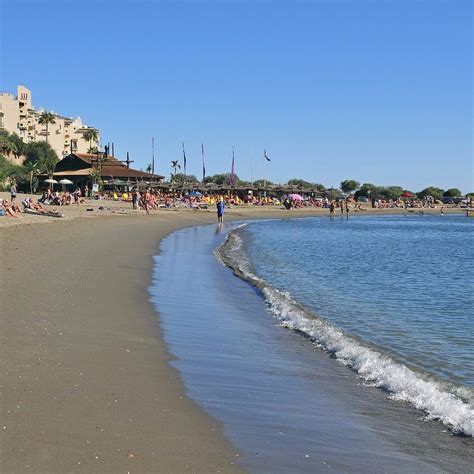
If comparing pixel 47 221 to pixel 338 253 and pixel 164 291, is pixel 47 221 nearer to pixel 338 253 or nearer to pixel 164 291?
pixel 338 253

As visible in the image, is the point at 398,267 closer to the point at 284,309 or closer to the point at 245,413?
the point at 284,309

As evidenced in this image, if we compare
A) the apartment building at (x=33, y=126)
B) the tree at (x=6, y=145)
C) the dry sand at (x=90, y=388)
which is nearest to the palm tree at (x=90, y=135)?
the apartment building at (x=33, y=126)

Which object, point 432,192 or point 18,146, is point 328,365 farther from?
point 432,192

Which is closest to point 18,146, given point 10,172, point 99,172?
point 10,172

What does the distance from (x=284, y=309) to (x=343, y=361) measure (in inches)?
128

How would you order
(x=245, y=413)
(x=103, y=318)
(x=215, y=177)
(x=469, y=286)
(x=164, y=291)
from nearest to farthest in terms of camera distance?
(x=245, y=413), (x=103, y=318), (x=164, y=291), (x=469, y=286), (x=215, y=177)

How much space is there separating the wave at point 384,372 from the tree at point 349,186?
147 meters

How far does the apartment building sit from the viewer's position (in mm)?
90312

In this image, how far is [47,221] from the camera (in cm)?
2498

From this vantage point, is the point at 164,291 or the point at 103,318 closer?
the point at 103,318

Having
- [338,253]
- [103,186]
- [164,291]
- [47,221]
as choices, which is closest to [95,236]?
[47,221]

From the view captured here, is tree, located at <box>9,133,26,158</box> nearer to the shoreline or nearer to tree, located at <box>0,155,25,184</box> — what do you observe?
tree, located at <box>0,155,25,184</box>

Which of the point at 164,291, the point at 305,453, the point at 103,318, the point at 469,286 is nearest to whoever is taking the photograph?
the point at 305,453

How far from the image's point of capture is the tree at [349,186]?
155 m
